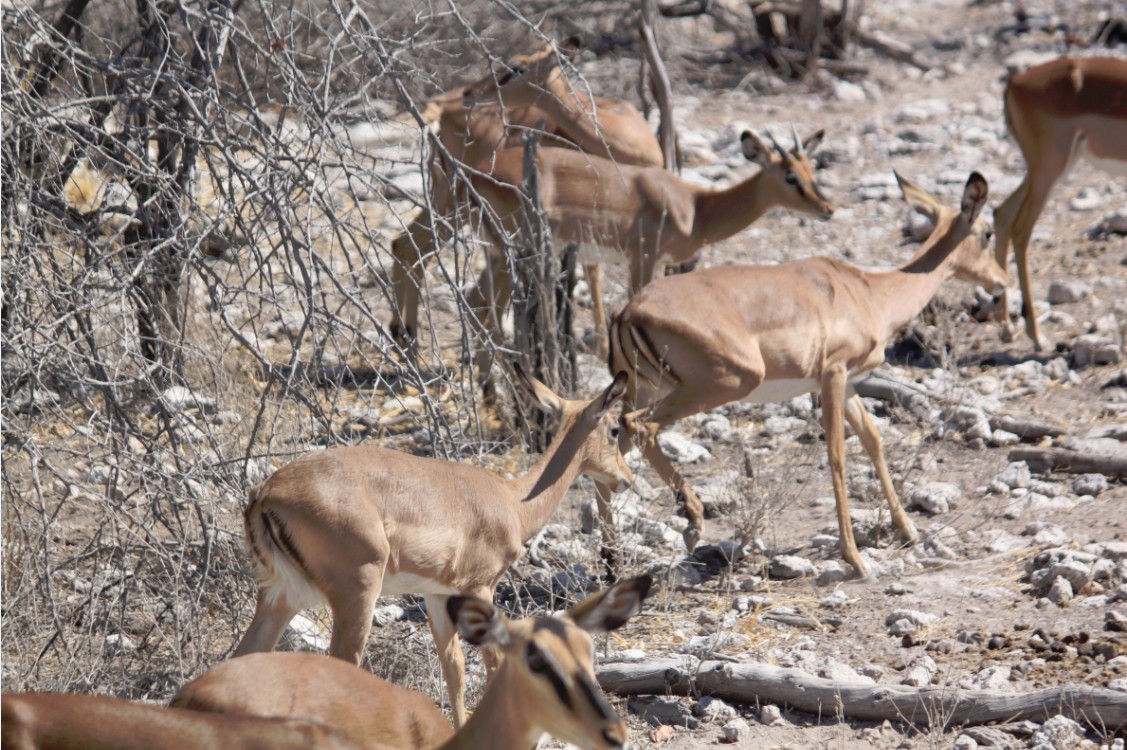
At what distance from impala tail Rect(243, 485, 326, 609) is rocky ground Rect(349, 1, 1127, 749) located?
782mm

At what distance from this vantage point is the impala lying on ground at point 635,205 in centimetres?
841

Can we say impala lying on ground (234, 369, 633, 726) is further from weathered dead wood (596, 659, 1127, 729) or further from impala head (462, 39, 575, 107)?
impala head (462, 39, 575, 107)

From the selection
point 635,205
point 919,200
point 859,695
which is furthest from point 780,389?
point 635,205

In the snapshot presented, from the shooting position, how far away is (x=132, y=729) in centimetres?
305

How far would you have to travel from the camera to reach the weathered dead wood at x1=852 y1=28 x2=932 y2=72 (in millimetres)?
15336

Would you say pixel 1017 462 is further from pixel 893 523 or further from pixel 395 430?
pixel 395 430

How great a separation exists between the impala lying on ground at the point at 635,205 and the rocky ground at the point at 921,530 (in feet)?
2.48

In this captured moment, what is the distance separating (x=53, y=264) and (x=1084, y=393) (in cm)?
584

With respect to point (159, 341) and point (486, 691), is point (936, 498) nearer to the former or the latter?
point (159, 341)

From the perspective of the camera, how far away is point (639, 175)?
354 inches

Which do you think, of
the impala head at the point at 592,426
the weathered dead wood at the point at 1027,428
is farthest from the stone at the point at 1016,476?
the impala head at the point at 592,426

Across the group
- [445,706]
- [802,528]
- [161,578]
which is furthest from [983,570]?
[161,578]

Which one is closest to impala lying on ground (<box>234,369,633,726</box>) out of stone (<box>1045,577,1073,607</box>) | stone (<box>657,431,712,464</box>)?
stone (<box>1045,577,1073,607</box>)

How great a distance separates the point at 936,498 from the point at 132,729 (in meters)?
4.55
